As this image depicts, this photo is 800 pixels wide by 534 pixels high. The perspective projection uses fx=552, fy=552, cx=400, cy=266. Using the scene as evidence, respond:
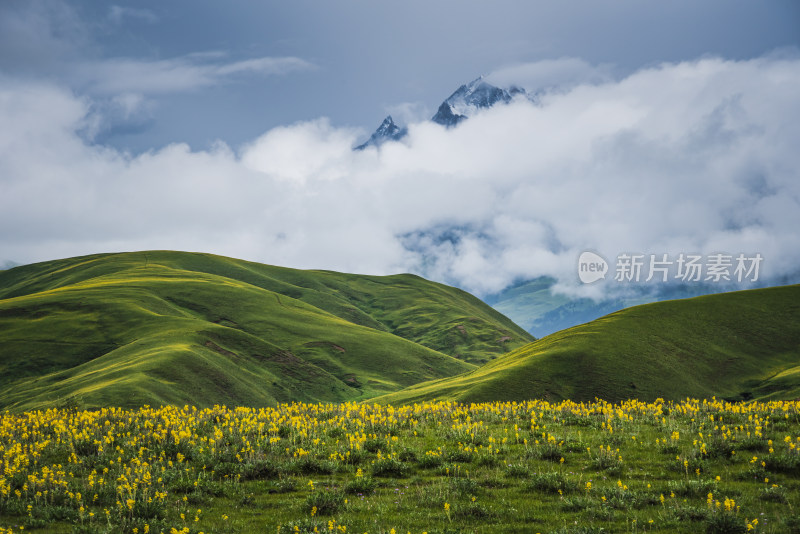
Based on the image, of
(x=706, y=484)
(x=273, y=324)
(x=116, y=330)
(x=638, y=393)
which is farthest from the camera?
(x=273, y=324)

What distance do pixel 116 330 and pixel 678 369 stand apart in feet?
406

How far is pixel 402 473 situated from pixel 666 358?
256 ft

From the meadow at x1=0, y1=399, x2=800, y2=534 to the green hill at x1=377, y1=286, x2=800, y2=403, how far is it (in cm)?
5350

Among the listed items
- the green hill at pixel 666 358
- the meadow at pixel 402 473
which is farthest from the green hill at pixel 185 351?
the meadow at pixel 402 473

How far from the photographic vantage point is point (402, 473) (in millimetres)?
15086

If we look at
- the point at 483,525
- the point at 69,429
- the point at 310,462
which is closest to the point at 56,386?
the point at 69,429

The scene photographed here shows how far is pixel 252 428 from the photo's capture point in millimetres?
19391

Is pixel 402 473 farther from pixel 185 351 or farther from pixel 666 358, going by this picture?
pixel 185 351

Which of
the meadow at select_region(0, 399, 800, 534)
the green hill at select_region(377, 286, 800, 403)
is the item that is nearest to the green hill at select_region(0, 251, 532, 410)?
the green hill at select_region(377, 286, 800, 403)

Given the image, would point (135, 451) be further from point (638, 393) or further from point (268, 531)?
Result: point (638, 393)

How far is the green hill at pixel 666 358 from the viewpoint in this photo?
73.4 metres

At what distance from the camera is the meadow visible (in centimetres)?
A: 1167

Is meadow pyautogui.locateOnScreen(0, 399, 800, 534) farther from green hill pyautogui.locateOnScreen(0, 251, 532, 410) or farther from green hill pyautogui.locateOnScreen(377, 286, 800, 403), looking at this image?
green hill pyautogui.locateOnScreen(0, 251, 532, 410)

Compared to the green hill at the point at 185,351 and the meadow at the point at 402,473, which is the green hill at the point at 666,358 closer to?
the green hill at the point at 185,351
